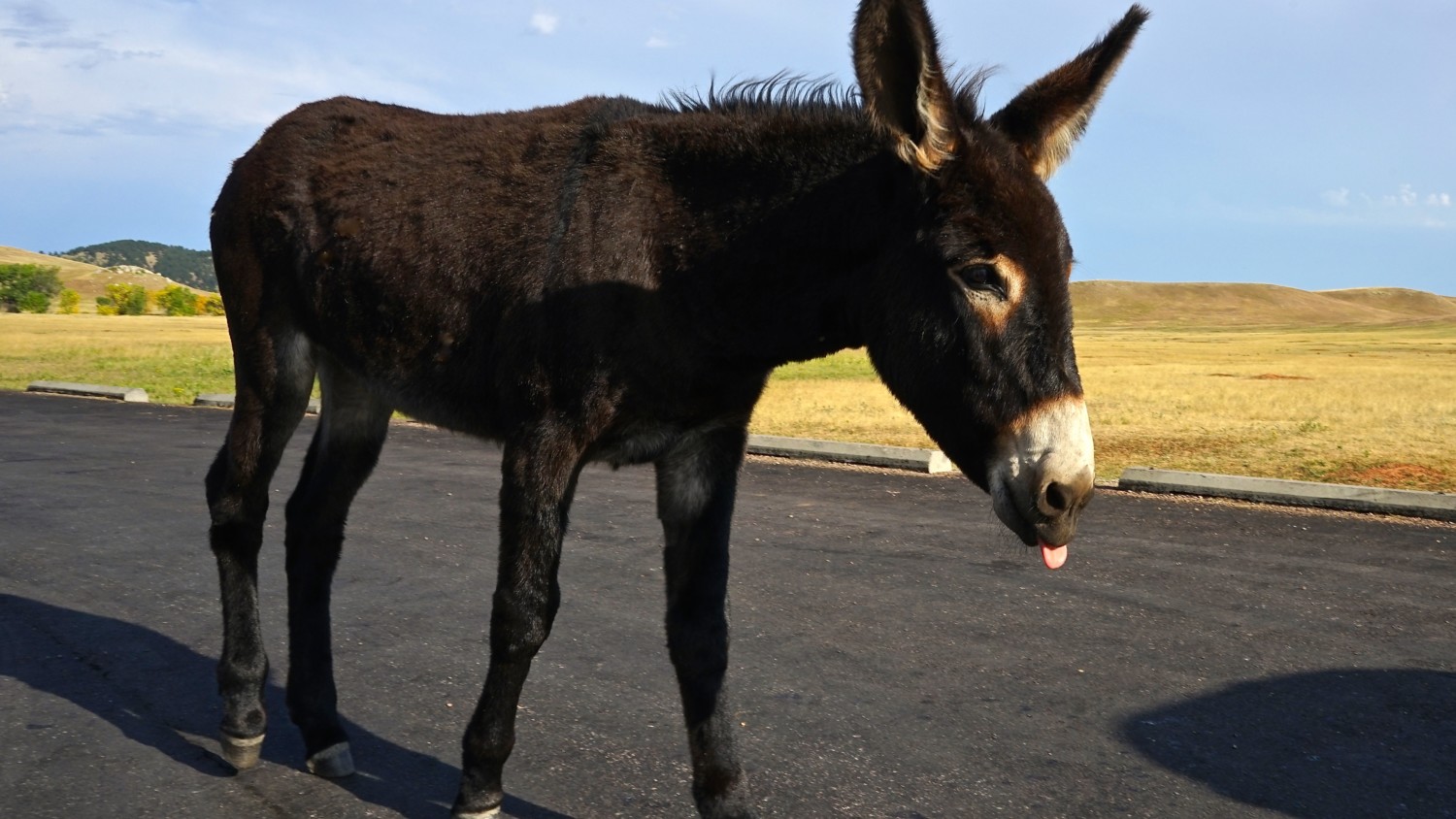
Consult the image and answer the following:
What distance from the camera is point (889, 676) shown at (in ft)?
17.5

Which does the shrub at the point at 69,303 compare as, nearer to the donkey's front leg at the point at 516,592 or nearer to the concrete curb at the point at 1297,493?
the concrete curb at the point at 1297,493

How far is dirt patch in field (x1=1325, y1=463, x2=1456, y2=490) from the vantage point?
10586mm

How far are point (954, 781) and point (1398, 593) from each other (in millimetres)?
3912

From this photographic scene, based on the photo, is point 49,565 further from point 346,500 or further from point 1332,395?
point 1332,395

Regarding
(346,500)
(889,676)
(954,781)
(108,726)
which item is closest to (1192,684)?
(889,676)

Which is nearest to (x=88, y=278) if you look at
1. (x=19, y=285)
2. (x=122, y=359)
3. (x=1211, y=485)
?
(x=19, y=285)

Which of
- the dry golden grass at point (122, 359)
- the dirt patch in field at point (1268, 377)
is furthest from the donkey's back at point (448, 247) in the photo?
the dirt patch in field at point (1268, 377)


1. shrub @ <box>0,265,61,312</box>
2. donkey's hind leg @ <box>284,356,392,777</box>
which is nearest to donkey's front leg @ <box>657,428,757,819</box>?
donkey's hind leg @ <box>284,356,392,777</box>

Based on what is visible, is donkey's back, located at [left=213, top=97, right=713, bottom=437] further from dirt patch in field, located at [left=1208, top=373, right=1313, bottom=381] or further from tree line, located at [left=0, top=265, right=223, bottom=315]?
tree line, located at [left=0, top=265, right=223, bottom=315]

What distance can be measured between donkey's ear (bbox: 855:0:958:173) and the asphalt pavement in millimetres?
2148

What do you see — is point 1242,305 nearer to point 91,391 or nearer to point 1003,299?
point 91,391

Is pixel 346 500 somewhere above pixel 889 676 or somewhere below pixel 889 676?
above

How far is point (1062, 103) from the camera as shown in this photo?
3.50 meters

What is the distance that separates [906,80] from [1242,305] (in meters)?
168
